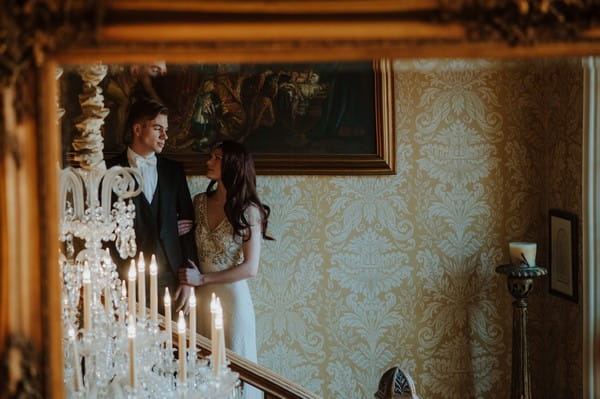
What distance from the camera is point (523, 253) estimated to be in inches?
220

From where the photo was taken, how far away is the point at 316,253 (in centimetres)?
611

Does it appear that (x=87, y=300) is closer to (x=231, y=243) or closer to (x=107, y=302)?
(x=107, y=302)

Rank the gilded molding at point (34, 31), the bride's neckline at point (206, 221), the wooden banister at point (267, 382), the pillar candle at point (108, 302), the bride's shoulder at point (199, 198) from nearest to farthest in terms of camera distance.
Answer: the gilded molding at point (34, 31)
the pillar candle at point (108, 302)
the wooden banister at point (267, 382)
the bride's neckline at point (206, 221)
the bride's shoulder at point (199, 198)

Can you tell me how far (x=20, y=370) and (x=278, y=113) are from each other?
14.5 ft

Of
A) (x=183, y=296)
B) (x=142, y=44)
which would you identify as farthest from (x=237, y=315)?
(x=142, y=44)

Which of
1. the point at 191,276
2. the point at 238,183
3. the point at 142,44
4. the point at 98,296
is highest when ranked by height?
the point at 142,44

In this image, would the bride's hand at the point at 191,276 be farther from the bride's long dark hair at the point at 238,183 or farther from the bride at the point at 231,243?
the bride's long dark hair at the point at 238,183

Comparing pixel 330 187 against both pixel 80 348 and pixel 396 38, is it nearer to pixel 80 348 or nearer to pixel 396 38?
pixel 80 348

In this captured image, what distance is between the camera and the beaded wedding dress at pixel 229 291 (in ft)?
18.1

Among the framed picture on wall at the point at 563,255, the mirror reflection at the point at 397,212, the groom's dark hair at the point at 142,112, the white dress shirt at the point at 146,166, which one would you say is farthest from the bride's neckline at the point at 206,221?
the framed picture on wall at the point at 563,255

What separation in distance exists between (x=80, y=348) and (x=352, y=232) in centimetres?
321

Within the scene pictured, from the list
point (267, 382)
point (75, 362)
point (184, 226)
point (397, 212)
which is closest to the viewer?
point (75, 362)

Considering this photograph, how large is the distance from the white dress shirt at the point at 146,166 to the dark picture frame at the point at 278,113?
31 cm

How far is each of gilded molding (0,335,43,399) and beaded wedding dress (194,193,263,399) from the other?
12.6ft
